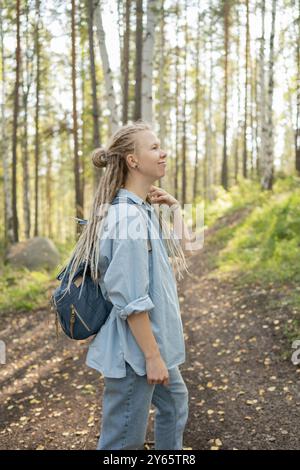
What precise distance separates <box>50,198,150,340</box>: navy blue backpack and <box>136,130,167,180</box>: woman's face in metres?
0.26

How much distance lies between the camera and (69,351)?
258 inches

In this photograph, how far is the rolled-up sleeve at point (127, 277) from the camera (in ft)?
7.46

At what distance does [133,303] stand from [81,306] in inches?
12.3

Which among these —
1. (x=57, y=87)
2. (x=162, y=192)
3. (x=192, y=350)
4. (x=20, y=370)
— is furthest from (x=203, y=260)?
(x=57, y=87)

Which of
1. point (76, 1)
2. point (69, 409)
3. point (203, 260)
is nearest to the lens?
point (69, 409)

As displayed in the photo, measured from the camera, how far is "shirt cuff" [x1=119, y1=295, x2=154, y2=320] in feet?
7.34

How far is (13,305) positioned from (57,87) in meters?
17.4

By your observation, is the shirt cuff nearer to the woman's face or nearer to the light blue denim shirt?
the light blue denim shirt

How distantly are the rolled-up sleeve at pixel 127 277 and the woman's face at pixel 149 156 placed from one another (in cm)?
47

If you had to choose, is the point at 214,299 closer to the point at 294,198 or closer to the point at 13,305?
the point at 294,198

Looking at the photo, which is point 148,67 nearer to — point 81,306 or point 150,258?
point 150,258

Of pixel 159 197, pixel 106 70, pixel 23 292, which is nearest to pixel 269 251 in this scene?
pixel 23 292

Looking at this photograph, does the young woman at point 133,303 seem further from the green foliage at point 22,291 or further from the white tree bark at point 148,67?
the white tree bark at point 148,67
